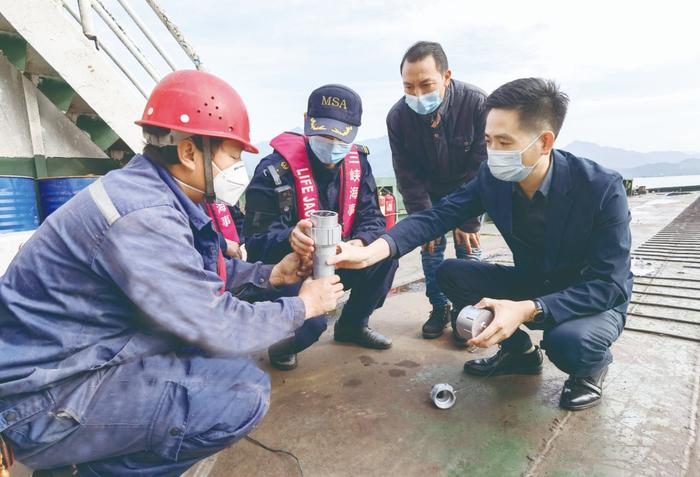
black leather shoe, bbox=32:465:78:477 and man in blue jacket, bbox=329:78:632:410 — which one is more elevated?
man in blue jacket, bbox=329:78:632:410

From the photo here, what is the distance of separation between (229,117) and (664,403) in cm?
253

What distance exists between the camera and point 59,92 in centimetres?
404

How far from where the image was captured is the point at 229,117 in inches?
66.4

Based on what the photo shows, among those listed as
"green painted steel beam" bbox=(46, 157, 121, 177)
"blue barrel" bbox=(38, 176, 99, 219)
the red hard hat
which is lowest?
"blue barrel" bbox=(38, 176, 99, 219)

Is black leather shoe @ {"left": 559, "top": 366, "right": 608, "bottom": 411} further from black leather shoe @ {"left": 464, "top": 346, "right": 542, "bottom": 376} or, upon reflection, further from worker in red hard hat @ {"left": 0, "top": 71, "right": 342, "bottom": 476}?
worker in red hard hat @ {"left": 0, "top": 71, "right": 342, "bottom": 476}

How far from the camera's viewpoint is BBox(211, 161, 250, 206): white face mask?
5.64 feet

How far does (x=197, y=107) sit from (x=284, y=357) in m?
1.66

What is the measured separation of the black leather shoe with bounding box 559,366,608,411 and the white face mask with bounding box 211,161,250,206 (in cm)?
193

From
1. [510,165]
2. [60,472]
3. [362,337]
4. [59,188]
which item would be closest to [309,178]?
[362,337]

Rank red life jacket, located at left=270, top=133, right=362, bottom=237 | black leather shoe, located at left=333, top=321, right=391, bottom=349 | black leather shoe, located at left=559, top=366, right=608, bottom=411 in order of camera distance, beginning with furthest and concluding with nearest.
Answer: black leather shoe, located at left=333, top=321, right=391, bottom=349, red life jacket, located at left=270, top=133, right=362, bottom=237, black leather shoe, located at left=559, top=366, right=608, bottom=411

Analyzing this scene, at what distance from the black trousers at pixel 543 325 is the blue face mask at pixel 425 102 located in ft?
4.00

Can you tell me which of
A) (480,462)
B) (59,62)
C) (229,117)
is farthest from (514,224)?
(59,62)

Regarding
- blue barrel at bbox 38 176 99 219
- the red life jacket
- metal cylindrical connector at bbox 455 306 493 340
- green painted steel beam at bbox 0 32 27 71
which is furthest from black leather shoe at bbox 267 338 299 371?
green painted steel beam at bbox 0 32 27 71

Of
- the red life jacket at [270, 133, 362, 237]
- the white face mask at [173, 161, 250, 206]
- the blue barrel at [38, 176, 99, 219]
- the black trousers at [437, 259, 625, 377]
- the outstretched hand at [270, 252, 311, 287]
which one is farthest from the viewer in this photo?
the blue barrel at [38, 176, 99, 219]
